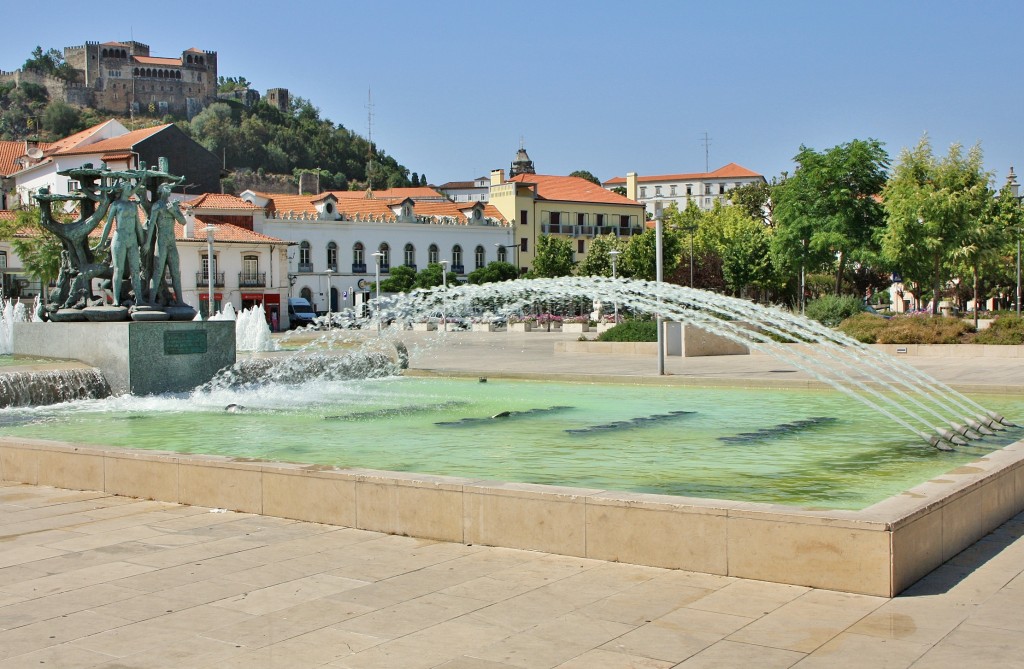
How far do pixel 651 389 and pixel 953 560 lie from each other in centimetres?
1217

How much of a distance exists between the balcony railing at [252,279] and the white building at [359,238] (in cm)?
465

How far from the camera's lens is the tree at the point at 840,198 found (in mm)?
48938

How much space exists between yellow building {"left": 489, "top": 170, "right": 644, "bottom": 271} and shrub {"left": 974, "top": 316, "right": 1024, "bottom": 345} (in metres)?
65.9

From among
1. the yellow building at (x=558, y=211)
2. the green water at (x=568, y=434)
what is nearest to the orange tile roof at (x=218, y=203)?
the yellow building at (x=558, y=211)

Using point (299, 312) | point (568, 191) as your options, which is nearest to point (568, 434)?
point (299, 312)

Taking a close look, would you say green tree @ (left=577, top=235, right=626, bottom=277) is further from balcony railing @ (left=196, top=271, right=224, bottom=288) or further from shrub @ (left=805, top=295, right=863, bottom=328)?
shrub @ (left=805, top=295, right=863, bottom=328)

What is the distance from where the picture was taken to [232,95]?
627ft

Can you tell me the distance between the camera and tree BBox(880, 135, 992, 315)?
132ft

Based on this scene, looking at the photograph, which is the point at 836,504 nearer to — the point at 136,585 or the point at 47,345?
the point at 136,585

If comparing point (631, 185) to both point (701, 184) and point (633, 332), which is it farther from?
point (633, 332)

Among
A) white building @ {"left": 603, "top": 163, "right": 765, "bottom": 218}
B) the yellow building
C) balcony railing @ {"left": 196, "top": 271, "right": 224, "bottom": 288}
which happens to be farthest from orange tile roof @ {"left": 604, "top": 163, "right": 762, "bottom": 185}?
balcony railing @ {"left": 196, "top": 271, "right": 224, "bottom": 288}

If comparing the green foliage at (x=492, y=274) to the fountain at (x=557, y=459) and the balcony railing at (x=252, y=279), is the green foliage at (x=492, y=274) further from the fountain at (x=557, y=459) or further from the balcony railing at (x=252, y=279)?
the fountain at (x=557, y=459)

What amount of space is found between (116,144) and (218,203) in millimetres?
13863

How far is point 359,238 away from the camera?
273 ft
